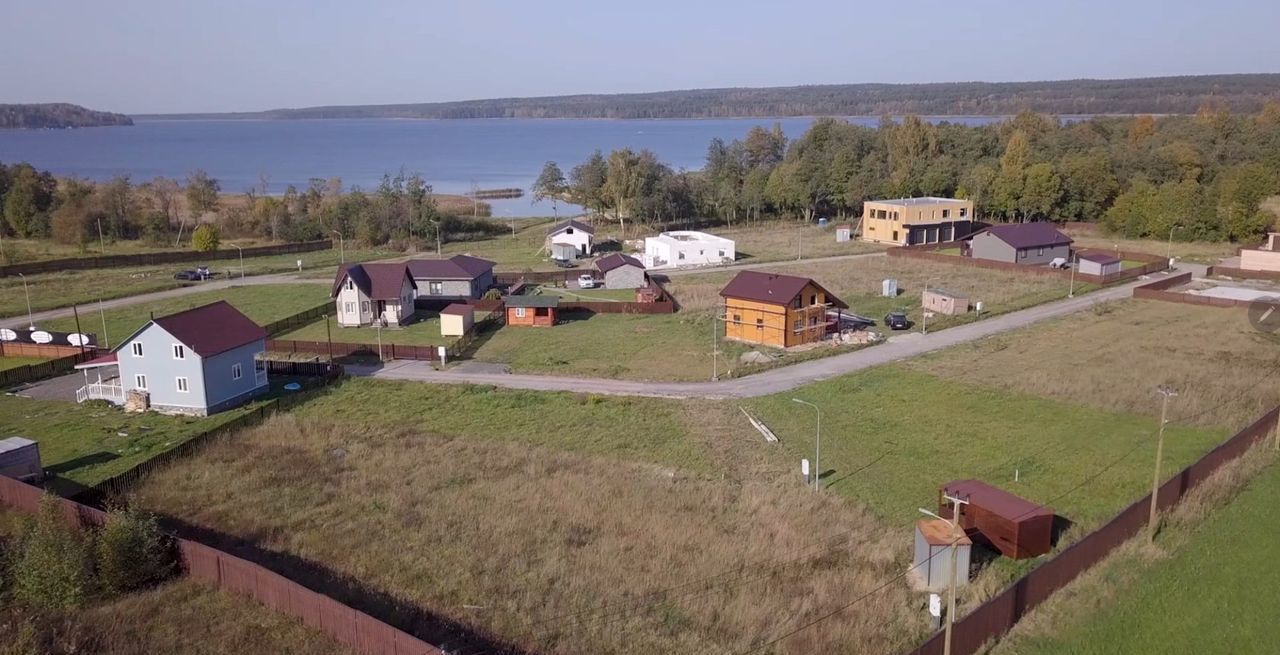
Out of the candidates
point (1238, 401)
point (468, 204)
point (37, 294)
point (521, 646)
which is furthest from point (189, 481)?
point (468, 204)

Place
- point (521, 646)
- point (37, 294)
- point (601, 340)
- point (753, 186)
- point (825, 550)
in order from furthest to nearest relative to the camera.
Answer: point (753, 186)
point (37, 294)
point (601, 340)
point (825, 550)
point (521, 646)

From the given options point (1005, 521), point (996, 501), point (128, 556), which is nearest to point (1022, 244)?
point (996, 501)

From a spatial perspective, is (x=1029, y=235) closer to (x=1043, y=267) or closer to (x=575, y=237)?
(x=1043, y=267)

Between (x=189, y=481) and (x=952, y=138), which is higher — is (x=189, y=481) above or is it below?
below

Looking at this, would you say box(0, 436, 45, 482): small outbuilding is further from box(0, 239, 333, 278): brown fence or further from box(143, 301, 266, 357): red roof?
box(0, 239, 333, 278): brown fence

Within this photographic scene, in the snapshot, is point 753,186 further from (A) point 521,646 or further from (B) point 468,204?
(A) point 521,646

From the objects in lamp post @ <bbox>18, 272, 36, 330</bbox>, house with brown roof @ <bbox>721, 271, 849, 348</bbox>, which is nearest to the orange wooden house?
house with brown roof @ <bbox>721, 271, 849, 348</bbox>

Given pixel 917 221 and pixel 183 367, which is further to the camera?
pixel 917 221
